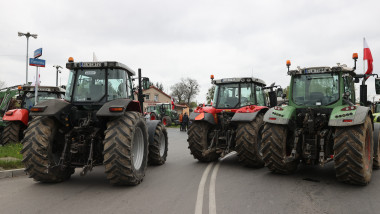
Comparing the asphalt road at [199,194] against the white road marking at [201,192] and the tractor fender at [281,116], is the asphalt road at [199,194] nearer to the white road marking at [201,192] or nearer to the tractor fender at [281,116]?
the white road marking at [201,192]

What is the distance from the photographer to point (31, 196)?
16.9 feet

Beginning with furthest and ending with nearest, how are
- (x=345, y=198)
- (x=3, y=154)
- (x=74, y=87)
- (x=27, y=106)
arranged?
(x=27, y=106), (x=3, y=154), (x=74, y=87), (x=345, y=198)

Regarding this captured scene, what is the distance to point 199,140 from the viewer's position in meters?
8.49

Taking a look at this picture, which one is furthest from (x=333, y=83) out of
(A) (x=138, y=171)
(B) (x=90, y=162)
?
(B) (x=90, y=162)

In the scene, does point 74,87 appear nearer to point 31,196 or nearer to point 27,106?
point 31,196

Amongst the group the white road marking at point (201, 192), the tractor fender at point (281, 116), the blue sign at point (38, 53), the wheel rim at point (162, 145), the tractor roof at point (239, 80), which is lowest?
the white road marking at point (201, 192)

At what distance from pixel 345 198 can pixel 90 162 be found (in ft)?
16.0

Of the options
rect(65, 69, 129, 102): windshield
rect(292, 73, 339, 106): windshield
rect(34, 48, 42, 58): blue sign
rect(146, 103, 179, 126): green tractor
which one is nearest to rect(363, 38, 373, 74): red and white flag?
rect(292, 73, 339, 106): windshield

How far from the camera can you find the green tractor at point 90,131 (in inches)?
216

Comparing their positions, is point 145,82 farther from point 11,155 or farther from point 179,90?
point 179,90

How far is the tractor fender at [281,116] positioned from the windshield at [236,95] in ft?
7.74

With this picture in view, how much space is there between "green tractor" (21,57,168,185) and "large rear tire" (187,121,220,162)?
2.20 meters

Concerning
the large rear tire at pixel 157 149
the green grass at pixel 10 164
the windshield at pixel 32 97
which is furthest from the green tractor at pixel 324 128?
the windshield at pixel 32 97

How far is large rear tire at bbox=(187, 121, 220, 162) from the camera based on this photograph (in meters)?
8.50
